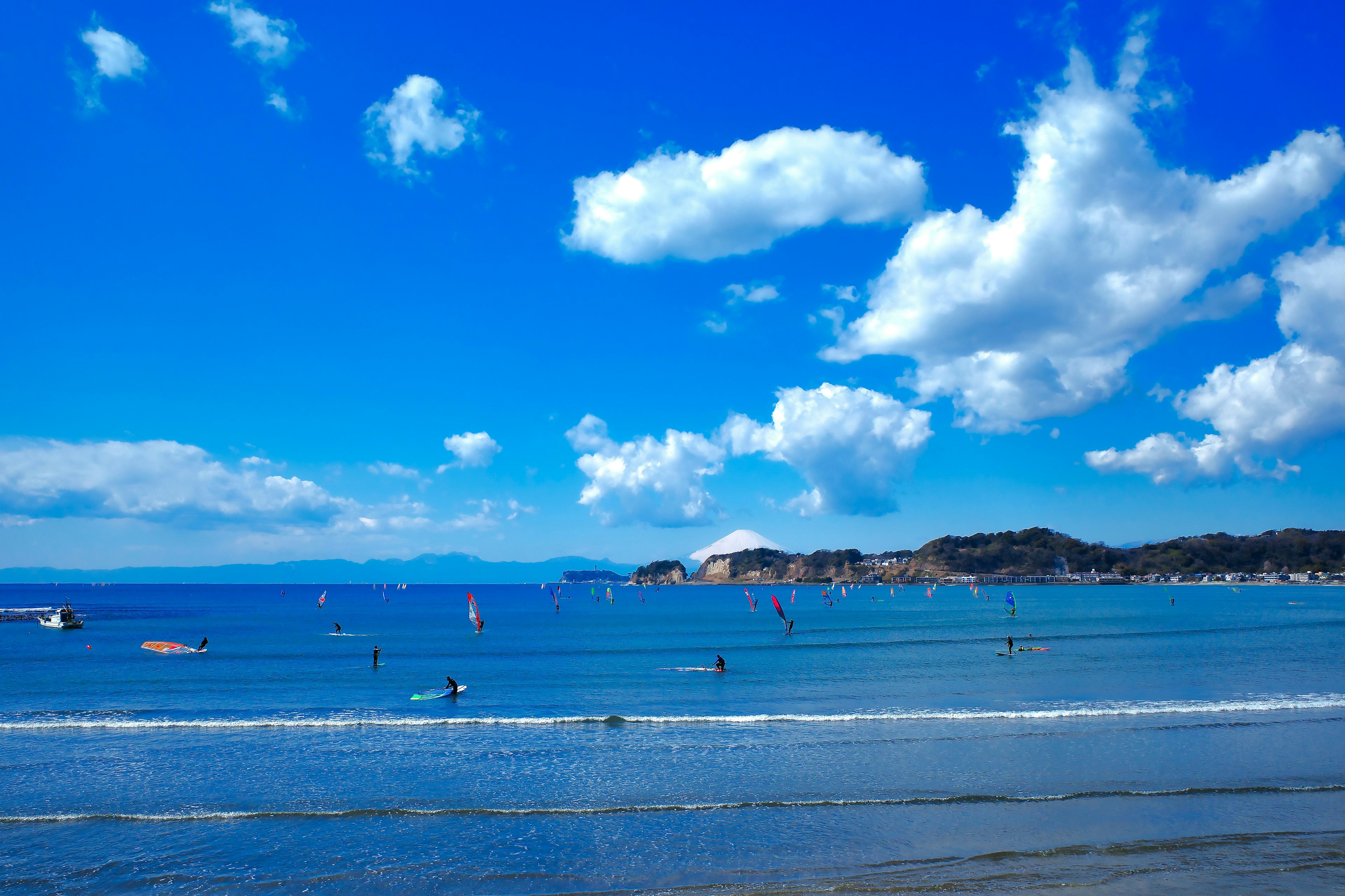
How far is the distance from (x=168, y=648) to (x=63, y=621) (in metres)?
37.5

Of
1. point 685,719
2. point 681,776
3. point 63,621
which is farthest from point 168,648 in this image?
point 681,776

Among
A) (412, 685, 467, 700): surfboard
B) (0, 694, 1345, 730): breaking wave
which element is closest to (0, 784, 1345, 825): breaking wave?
(0, 694, 1345, 730): breaking wave

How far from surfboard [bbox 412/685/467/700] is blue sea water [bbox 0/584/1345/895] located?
2.37 feet

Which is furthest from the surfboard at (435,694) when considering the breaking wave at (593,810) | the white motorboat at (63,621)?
the white motorboat at (63,621)

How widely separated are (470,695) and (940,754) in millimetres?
21204

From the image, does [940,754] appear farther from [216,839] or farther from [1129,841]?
[216,839]

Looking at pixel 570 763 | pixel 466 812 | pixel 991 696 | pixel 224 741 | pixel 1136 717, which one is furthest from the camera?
pixel 991 696

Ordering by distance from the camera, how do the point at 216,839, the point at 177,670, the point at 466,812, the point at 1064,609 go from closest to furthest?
the point at 216,839 < the point at 466,812 < the point at 177,670 < the point at 1064,609

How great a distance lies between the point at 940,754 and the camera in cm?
2180

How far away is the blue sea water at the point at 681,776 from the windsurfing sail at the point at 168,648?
7.09 metres

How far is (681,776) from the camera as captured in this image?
789 inches

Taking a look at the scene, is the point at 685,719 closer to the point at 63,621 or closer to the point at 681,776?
the point at 681,776

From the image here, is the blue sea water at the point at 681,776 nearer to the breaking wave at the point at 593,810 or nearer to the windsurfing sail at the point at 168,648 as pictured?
the breaking wave at the point at 593,810

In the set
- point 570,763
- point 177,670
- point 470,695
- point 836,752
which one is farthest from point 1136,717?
point 177,670
